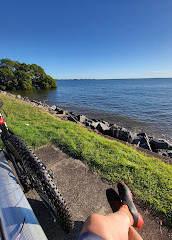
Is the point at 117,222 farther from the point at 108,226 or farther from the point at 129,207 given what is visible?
the point at 129,207

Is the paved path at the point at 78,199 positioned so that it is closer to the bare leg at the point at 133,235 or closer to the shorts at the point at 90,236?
the bare leg at the point at 133,235

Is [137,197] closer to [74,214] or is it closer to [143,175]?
[143,175]

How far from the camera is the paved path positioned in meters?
2.08

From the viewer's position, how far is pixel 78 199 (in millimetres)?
2588

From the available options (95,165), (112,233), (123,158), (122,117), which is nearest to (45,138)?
(95,165)

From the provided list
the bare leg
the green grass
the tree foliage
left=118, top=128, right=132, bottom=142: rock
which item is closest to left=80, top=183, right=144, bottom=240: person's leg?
the bare leg

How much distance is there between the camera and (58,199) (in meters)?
1.68

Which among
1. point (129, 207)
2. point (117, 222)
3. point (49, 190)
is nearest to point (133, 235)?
point (117, 222)

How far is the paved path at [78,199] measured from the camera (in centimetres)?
208

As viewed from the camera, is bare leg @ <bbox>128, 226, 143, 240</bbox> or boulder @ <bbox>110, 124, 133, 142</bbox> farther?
boulder @ <bbox>110, 124, 133, 142</bbox>

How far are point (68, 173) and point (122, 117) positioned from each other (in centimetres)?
1236

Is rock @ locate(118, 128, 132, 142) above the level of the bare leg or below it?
below

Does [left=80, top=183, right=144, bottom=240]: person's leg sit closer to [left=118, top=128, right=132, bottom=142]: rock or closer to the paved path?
the paved path

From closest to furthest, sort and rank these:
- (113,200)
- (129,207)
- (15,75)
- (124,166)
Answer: (129,207), (113,200), (124,166), (15,75)
